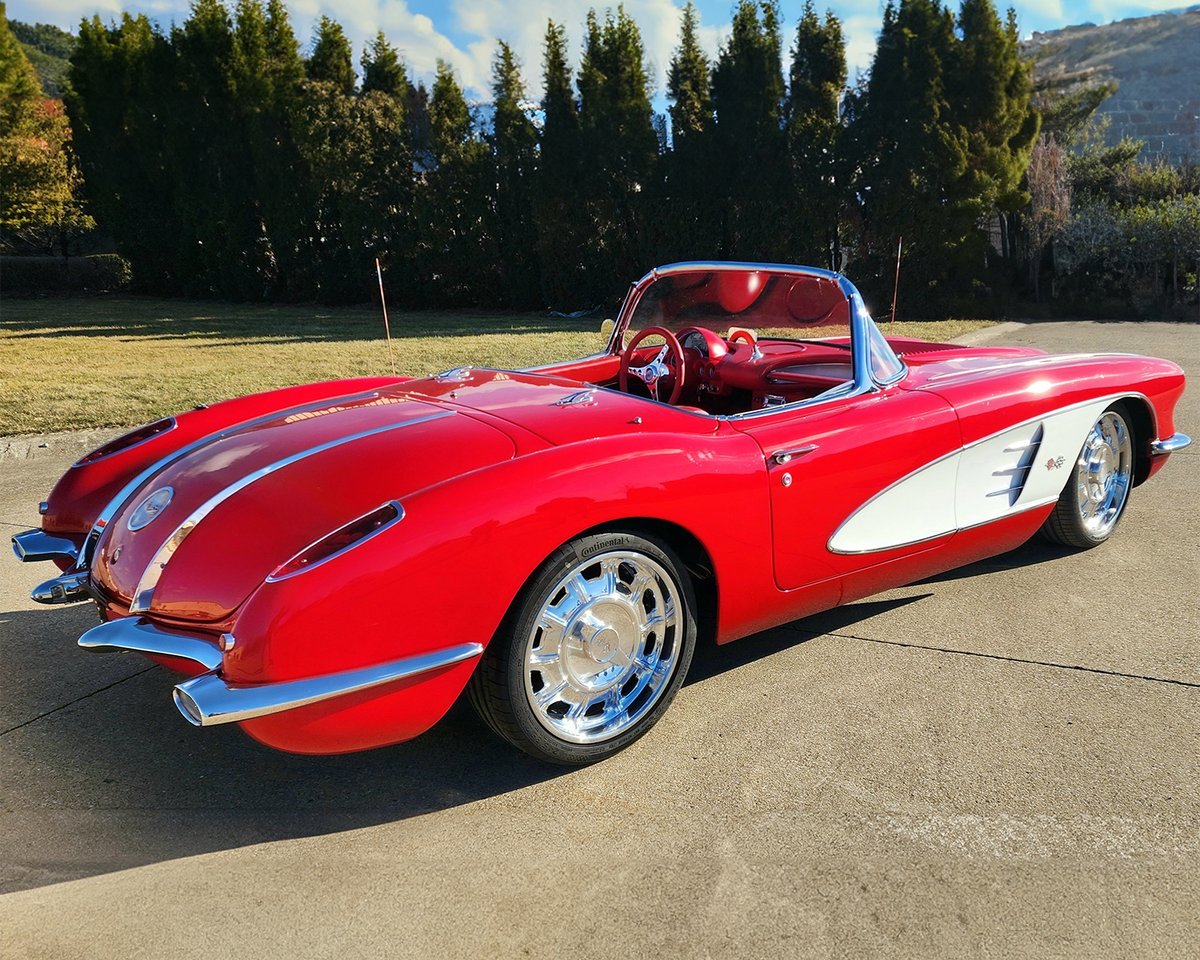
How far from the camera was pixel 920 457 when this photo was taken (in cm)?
332

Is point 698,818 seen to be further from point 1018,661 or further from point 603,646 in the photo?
point 1018,661

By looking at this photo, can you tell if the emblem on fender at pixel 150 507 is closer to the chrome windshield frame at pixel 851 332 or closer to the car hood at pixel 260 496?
the car hood at pixel 260 496

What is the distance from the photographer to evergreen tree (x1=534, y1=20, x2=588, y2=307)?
18516 millimetres

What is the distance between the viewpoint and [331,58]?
72.4 ft

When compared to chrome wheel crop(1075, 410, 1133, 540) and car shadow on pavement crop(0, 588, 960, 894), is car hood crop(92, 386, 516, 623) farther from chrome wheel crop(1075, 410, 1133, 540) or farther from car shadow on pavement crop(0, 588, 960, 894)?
chrome wheel crop(1075, 410, 1133, 540)

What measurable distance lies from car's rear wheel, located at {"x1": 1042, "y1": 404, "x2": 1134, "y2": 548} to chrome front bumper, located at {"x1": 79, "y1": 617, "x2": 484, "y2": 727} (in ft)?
9.32

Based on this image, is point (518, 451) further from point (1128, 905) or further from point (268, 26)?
point (268, 26)

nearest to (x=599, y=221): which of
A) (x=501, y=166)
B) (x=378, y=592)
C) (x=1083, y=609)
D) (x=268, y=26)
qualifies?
(x=501, y=166)

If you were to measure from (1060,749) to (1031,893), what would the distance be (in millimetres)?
692

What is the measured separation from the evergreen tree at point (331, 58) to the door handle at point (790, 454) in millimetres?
21590

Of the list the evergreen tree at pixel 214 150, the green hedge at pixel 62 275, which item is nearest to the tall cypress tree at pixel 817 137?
the evergreen tree at pixel 214 150

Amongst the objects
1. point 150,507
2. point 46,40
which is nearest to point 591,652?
point 150,507

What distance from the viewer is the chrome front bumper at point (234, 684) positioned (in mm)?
2133

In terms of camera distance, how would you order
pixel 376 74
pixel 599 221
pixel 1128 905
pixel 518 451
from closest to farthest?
pixel 1128 905
pixel 518 451
pixel 599 221
pixel 376 74
